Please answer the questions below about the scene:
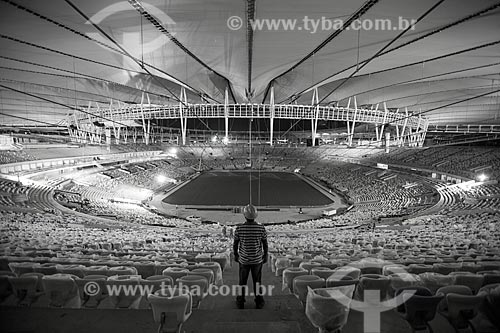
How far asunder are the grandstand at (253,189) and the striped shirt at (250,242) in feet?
1.60

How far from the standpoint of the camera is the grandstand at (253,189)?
9.71ft

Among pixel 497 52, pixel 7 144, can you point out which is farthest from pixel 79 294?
pixel 7 144

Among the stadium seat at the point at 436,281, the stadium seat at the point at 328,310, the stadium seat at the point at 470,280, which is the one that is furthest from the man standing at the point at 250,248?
the stadium seat at the point at 470,280

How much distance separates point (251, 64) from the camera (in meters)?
19.7

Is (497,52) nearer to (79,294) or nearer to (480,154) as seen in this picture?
(79,294)

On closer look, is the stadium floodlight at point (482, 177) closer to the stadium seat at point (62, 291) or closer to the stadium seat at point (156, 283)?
the stadium seat at point (156, 283)

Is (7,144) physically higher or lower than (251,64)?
lower

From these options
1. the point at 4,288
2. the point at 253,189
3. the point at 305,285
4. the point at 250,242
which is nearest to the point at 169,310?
the point at 305,285

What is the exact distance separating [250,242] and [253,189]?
34.1m

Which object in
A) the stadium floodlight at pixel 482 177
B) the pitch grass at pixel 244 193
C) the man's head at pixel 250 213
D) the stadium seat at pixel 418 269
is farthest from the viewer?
the pitch grass at pixel 244 193

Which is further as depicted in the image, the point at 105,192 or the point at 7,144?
the point at 7,144

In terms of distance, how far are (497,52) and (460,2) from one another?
8468 millimetres

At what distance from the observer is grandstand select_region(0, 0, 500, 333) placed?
9.71ft

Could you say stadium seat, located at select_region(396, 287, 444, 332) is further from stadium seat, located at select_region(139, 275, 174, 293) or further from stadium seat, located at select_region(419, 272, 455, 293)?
stadium seat, located at select_region(139, 275, 174, 293)
